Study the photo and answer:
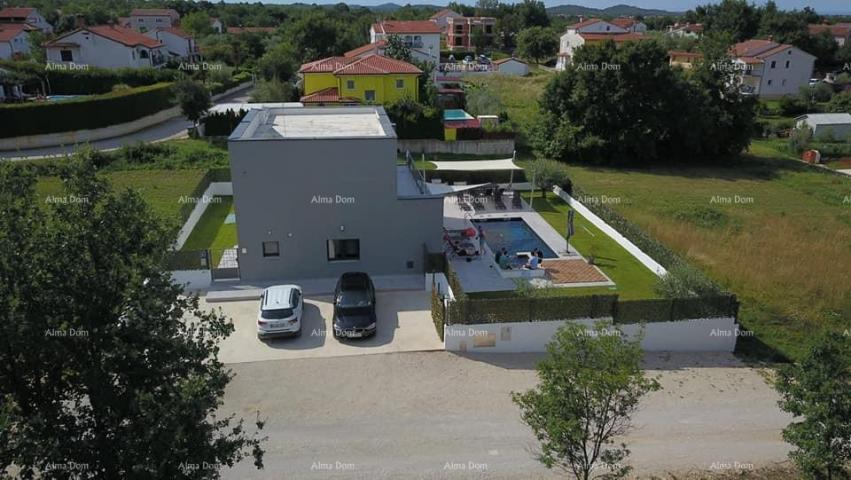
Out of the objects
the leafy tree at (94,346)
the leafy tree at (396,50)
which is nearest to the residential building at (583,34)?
the leafy tree at (396,50)

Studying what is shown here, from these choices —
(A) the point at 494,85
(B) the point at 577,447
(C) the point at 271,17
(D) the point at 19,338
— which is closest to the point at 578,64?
(A) the point at 494,85

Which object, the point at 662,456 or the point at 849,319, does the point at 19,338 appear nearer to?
the point at 662,456

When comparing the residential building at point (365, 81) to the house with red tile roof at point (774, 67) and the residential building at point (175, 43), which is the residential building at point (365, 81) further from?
the house with red tile roof at point (774, 67)

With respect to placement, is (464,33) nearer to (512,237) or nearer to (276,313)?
(512,237)

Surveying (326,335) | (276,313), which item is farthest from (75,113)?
(326,335)

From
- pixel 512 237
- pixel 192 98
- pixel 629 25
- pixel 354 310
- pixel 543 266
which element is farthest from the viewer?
pixel 629 25
